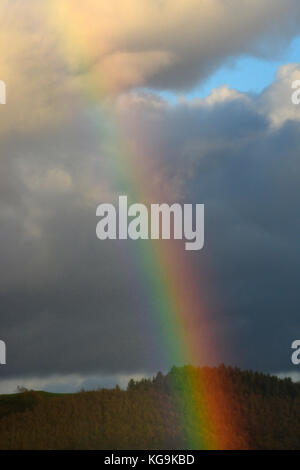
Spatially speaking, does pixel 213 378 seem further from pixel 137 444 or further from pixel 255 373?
pixel 137 444

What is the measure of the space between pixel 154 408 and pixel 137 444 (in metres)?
4.90

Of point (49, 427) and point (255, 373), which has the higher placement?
point (255, 373)

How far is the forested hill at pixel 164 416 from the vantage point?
66438 mm

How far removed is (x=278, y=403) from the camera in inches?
2771

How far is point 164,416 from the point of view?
69.2 metres

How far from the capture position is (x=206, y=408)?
2734 inches

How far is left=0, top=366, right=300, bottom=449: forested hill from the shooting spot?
66.4 meters
